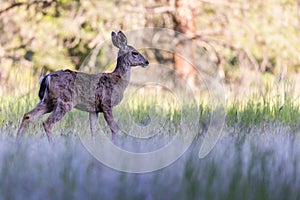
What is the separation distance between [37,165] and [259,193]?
31.1 inches

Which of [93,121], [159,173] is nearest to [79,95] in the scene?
[93,121]

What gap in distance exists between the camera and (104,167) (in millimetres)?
2480

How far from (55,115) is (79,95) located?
0.18 meters

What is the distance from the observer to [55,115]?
3605mm

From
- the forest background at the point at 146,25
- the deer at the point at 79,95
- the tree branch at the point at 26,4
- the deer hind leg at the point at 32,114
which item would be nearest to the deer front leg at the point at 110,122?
the deer at the point at 79,95

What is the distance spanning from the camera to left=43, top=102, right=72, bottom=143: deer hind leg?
3557 mm

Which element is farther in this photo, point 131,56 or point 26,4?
point 26,4

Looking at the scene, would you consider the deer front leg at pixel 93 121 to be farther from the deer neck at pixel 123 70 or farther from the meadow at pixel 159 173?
the deer neck at pixel 123 70

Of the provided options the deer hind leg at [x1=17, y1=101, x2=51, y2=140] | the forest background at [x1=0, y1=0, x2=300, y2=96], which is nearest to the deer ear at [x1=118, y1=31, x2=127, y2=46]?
the deer hind leg at [x1=17, y1=101, x2=51, y2=140]

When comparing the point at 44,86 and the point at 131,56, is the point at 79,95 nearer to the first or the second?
the point at 44,86

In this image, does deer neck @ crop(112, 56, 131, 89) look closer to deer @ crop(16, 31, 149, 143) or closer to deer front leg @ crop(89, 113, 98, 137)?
deer @ crop(16, 31, 149, 143)

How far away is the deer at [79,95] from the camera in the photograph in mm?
3643

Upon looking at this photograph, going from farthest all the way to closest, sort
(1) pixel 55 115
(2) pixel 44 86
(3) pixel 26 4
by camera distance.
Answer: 1. (3) pixel 26 4
2. (2) pixel 44 86
3. (1) pixel 55 115

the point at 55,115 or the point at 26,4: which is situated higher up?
the point at 26,4
